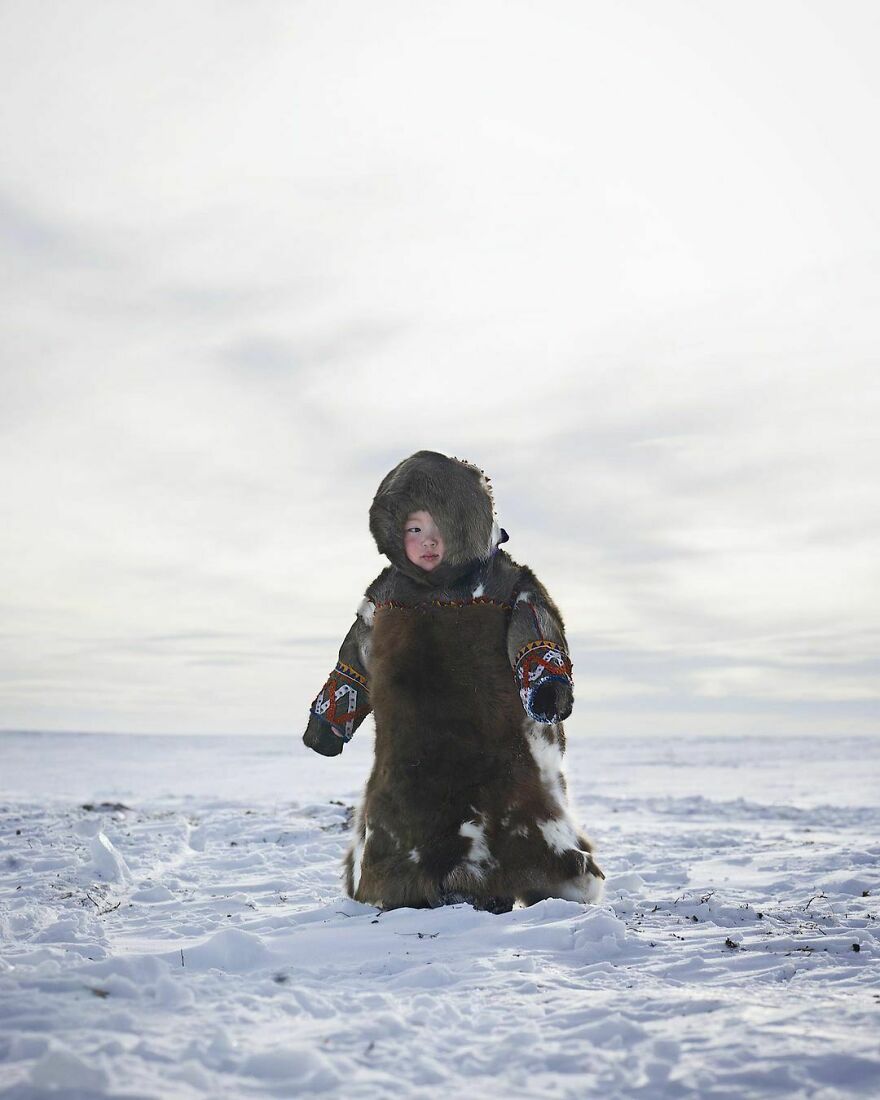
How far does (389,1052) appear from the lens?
2.32 m

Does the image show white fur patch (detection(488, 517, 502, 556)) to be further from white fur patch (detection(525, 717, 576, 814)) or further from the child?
white fur patch (detection(525, 717, 576, 814))

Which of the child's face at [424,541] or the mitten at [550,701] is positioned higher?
the child's face at [424,541]

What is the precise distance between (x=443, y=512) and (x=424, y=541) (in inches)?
6.7

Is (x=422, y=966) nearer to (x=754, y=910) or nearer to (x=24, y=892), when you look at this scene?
(x=754, y=910)

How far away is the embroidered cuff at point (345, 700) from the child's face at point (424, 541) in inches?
31.8

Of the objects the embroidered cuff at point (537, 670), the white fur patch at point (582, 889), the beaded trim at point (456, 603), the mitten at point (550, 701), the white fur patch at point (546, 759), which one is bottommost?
the white fur patch at point (582, 889)

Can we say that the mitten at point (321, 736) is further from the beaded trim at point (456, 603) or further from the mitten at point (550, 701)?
the mitten at point (550, 701)

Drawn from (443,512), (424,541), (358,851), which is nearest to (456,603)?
(424,541)

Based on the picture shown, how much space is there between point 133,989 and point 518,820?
1856mm

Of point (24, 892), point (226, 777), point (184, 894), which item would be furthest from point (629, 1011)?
point (226, 777)

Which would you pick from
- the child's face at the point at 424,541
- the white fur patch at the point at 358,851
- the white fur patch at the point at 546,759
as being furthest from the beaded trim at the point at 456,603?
the white fur patch at the point at 358,851

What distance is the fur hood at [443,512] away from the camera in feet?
13.9

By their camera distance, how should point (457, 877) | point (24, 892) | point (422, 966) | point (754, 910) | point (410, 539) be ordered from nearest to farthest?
point (422, 966) → point (457, 877) → point (410, 539) → point (754, 910) → point (24, 892)

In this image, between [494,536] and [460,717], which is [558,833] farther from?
[494,536]
